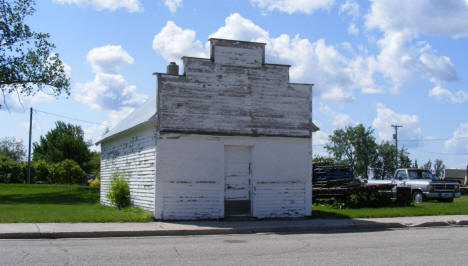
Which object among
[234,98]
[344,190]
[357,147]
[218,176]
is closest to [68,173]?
[344,190]

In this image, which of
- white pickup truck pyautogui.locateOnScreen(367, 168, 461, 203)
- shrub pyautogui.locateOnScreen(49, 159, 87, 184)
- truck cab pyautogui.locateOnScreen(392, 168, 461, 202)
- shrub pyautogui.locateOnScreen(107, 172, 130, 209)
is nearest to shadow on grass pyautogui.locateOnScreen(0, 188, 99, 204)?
shrub pyautogui.locateOnScreen(49, 159, 87, 184)

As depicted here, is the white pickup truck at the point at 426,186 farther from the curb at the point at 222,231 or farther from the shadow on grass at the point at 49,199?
the shadow on grass at the point at 49,199

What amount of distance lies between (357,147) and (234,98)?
79.3 meters

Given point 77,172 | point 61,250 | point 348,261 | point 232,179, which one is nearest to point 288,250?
point 348,261

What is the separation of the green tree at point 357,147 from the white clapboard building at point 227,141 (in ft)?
249

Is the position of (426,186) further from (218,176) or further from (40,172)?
(40,172)

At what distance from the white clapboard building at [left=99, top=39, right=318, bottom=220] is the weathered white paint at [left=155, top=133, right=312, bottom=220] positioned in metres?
0.03

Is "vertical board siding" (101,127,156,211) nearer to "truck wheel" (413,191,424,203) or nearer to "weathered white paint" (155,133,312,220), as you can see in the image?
"weathered white paint" (155,133,312,220)

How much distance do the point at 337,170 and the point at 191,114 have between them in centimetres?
1076

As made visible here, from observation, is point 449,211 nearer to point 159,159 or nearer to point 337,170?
point 337,170

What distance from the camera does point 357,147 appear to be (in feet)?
304

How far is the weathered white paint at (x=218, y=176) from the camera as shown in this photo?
→ 643 inches

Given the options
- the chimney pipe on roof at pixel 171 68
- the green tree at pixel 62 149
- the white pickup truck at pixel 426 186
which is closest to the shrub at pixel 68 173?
the chimney pipe on roof at pixel 171 68

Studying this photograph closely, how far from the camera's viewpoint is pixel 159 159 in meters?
16.2
